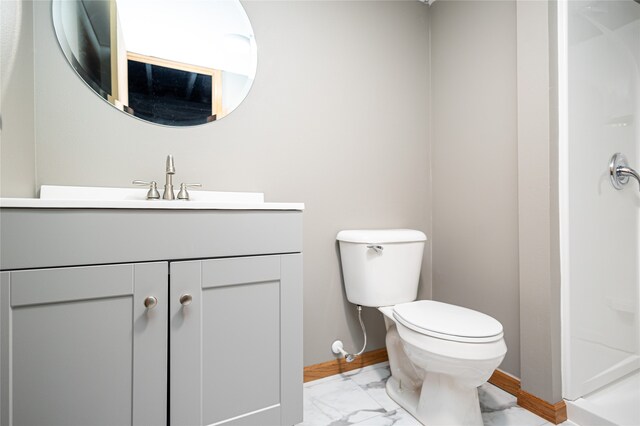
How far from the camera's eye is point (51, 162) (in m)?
1.13

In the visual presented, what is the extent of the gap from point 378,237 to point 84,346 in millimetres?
1107

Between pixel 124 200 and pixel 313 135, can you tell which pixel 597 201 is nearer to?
pixel 313 135

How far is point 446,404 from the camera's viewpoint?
118 cm

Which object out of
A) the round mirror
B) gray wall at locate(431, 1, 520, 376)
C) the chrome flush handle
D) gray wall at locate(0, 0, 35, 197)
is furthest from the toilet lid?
gray wall at locate(0, 0, 35, 197)

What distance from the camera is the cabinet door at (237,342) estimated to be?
89cm

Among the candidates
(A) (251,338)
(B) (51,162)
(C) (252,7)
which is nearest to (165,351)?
(A) (251,338)

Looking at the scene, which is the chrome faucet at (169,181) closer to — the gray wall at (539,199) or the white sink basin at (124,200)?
the white sink basin at (124,200)

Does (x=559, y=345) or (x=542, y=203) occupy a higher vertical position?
(x=542, y=203)

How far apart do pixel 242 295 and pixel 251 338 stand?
135 millimetres

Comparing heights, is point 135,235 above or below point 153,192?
below

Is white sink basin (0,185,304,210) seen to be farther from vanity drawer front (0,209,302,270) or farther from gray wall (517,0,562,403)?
gray wall (517,0,562,403)

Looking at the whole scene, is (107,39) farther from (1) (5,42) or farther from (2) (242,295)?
(2) (242,295)

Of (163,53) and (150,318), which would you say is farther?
(163,53)

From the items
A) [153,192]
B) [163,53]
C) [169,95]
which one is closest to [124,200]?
[153,192]
